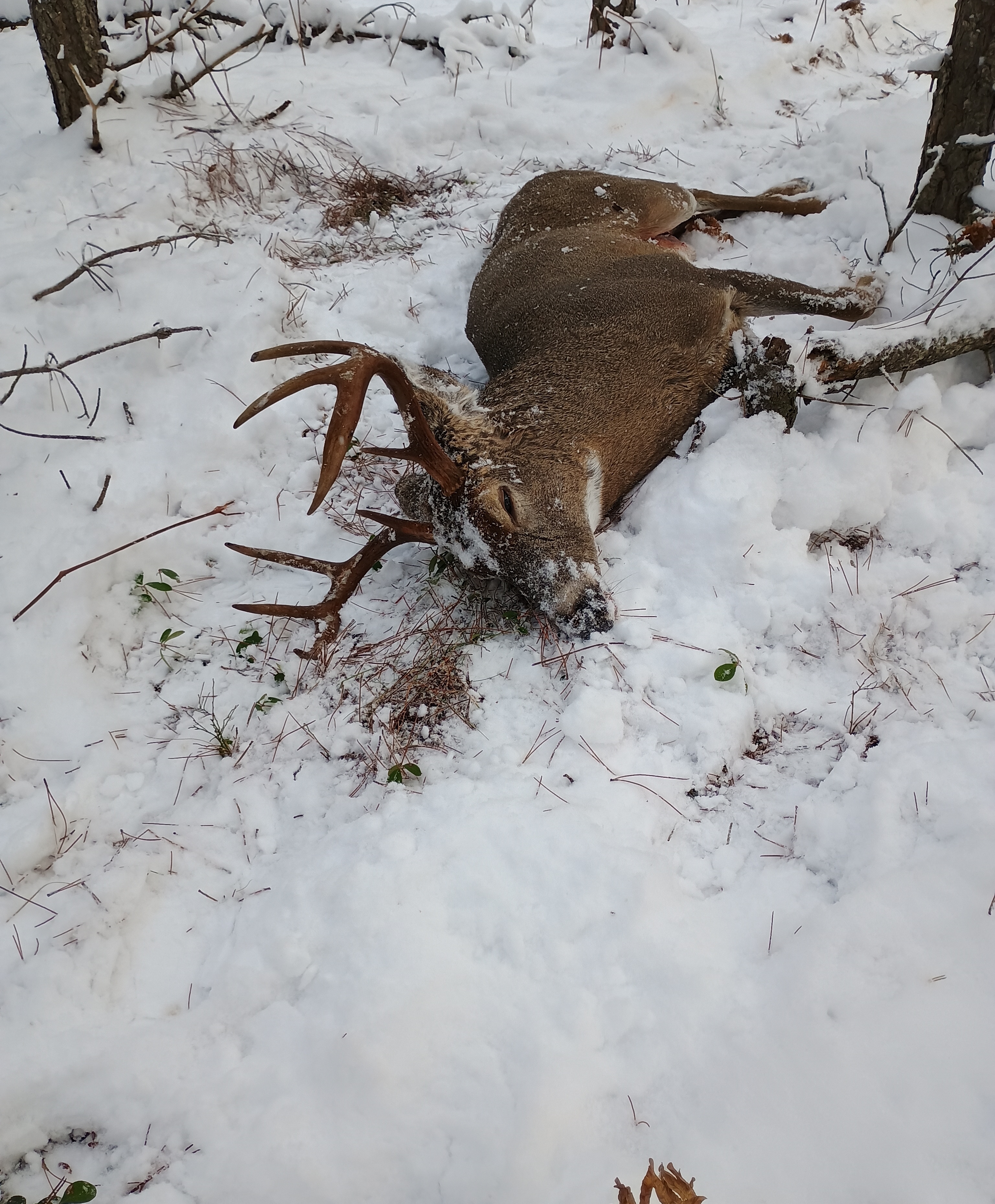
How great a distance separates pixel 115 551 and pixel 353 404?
144 cm

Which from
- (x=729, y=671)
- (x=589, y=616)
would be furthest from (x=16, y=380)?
(x=729, y=671)

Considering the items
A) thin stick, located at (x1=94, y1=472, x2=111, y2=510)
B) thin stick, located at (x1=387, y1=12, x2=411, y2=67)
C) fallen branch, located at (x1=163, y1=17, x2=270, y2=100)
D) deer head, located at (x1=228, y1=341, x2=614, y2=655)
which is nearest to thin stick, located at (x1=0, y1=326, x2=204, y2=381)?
thin stick, located at (x1=94, y1=472, x2=111, y2=510)

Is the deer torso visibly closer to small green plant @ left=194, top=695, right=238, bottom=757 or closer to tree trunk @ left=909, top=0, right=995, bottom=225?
tree trunk @ left=909, top=0, right=995, bottom=225

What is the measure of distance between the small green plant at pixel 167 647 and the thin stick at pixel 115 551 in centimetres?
40

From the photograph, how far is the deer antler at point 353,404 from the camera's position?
7.94 feet

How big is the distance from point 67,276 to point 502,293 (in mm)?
2452

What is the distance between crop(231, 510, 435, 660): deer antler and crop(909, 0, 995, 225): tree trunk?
2954 millimetres

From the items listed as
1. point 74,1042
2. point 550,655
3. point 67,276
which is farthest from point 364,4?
point 74,1042

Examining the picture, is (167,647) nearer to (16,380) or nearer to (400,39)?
(16,380)

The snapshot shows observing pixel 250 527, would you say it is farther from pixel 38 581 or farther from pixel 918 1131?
pixel 918 1131

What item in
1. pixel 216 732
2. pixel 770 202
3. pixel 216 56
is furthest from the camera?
pixel 216 56

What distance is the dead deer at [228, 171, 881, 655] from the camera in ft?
9.95

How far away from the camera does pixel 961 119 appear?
358 centimetres

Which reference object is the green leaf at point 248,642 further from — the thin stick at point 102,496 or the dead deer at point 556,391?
the thin stick at point 102,496
